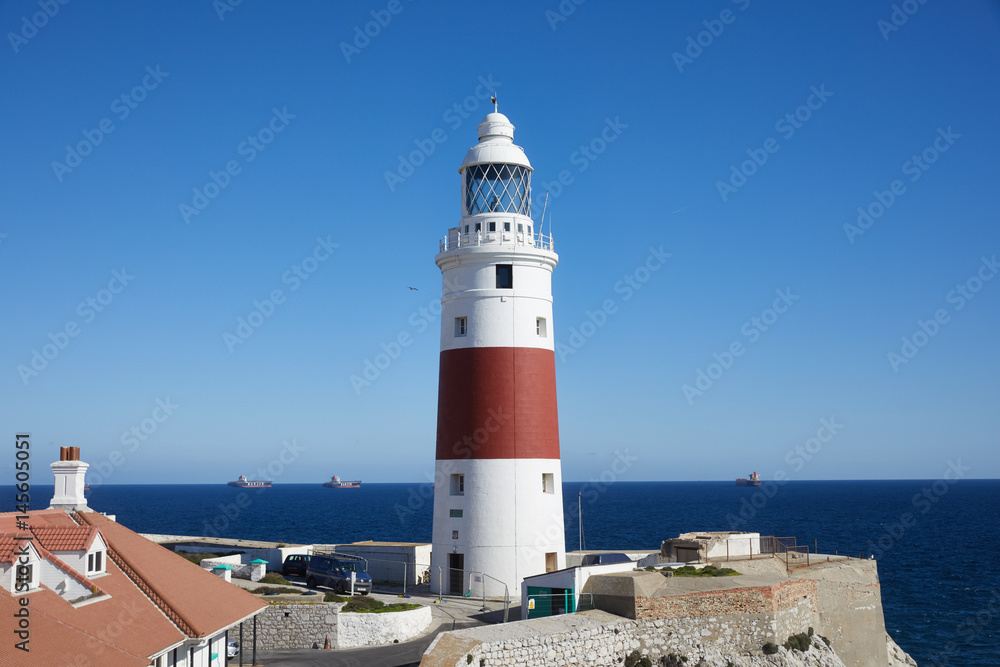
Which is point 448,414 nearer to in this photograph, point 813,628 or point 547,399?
point 547,399

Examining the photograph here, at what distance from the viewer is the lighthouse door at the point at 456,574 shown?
106ft

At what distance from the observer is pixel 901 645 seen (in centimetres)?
4128

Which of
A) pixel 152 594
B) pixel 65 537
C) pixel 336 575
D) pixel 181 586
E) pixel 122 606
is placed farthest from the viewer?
pixel 336 575

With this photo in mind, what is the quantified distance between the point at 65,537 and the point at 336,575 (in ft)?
52.6

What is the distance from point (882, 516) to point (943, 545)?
46125 mm

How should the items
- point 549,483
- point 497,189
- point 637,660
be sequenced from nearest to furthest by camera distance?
1. point 637,660
2. point 549,483
3. point 497,189

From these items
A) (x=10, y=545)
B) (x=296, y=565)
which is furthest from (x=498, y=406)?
(x=10, y=545)

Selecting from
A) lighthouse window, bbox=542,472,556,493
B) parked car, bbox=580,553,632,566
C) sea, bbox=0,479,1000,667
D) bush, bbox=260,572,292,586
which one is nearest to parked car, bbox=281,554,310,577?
bush, bbox=260,572,292,586

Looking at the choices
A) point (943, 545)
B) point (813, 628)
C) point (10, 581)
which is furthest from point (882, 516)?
point (10, 581)

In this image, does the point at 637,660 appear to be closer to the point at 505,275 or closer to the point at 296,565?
the point at 505,275

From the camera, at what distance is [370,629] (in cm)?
2742

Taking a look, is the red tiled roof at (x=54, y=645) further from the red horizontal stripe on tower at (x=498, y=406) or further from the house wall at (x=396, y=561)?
the house wall at (x=396, y=561)

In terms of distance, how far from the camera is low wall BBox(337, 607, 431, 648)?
27344 millimetres

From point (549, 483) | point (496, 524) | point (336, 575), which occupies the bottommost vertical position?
point (336, 575)
